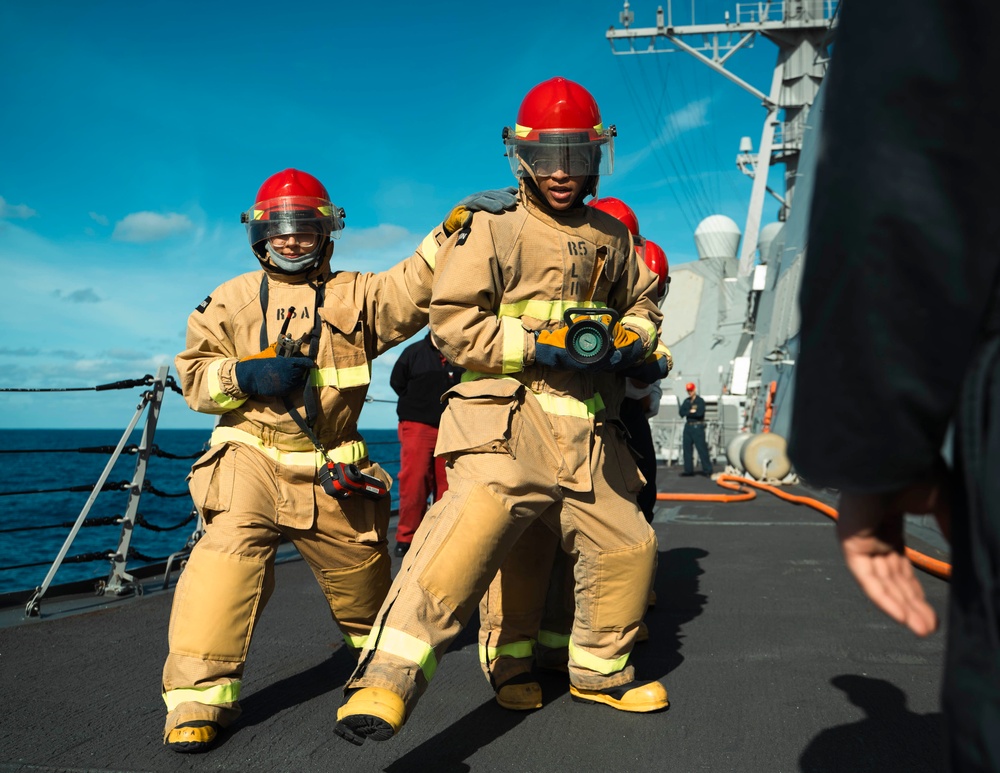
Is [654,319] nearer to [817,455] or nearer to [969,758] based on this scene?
[817,455]

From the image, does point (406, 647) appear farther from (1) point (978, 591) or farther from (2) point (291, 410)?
(1) point (978, 591)

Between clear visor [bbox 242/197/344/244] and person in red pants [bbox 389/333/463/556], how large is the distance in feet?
10.4

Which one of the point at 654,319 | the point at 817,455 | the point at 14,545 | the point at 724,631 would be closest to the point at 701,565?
the point at 724,631

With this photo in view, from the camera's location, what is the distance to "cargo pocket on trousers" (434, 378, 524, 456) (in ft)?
9.18

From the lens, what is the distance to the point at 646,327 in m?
3.19

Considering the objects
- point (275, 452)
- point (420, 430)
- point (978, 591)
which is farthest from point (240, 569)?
point (420, 430)

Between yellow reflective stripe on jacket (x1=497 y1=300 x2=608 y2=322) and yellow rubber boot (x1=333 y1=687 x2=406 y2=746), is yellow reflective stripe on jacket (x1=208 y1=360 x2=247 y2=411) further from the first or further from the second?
yellow rubber boot (x1=333 y1=687 x2=406 y2=746)

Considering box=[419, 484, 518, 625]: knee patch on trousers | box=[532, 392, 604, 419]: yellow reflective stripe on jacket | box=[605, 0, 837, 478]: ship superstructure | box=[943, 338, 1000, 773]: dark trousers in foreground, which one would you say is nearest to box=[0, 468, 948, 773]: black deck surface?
box=[419, 484, 518, 625]: knee patch on trousers

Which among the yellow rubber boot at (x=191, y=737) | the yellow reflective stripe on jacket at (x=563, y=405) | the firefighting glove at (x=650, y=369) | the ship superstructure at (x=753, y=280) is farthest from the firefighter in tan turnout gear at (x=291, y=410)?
the ship superstructure at (x=753, y=280)

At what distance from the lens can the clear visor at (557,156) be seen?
302 centimetres

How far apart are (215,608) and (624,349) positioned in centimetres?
163

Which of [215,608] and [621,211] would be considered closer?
[215,608]

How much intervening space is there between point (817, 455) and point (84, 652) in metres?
3.84

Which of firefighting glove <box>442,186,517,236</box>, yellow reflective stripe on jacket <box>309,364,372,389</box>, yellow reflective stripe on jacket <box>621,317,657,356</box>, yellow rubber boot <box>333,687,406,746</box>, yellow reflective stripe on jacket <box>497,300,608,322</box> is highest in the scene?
firefighting glove <box>442,186,517,236</box>
